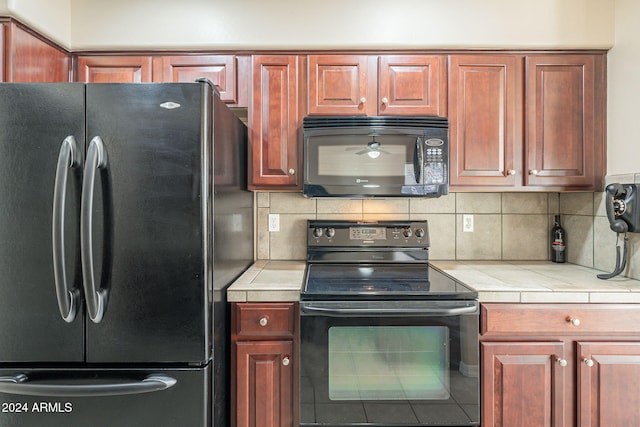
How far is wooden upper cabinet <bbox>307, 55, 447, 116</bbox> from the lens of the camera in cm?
185

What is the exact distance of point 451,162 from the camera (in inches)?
72.9

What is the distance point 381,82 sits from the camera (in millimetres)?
A: 1851

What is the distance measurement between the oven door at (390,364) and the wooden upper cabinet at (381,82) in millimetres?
994

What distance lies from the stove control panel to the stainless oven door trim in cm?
64

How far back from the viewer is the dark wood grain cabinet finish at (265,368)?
4.93 feet

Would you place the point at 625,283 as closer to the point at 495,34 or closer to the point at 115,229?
the point at 495,34

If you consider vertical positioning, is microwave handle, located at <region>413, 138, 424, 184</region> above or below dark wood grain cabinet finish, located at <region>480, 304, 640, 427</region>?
above

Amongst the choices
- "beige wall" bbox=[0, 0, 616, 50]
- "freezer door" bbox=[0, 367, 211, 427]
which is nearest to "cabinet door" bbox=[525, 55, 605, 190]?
"beige wall" bbox=[0, 0, 616, 50]

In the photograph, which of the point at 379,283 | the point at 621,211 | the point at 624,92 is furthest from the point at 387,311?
the point at 624,92

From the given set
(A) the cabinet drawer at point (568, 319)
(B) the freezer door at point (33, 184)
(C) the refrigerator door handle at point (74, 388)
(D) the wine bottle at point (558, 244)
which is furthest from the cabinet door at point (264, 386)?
(D) the wine bottle at point (558, 244)

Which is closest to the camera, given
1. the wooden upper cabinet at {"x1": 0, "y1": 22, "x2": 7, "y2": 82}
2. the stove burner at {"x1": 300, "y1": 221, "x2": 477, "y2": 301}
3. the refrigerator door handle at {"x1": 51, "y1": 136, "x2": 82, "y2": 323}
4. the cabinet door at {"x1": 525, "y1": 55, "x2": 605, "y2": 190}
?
the refrigerator door handle at {"x1": 51, "y1": 136, "x2": 82, "y2": 323}

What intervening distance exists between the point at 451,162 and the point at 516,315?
79 centimetres

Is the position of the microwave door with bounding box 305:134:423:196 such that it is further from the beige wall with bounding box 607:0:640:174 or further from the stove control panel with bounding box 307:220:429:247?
the beige wall with bounding box 607:0:640:174

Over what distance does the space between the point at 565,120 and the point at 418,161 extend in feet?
2.73
